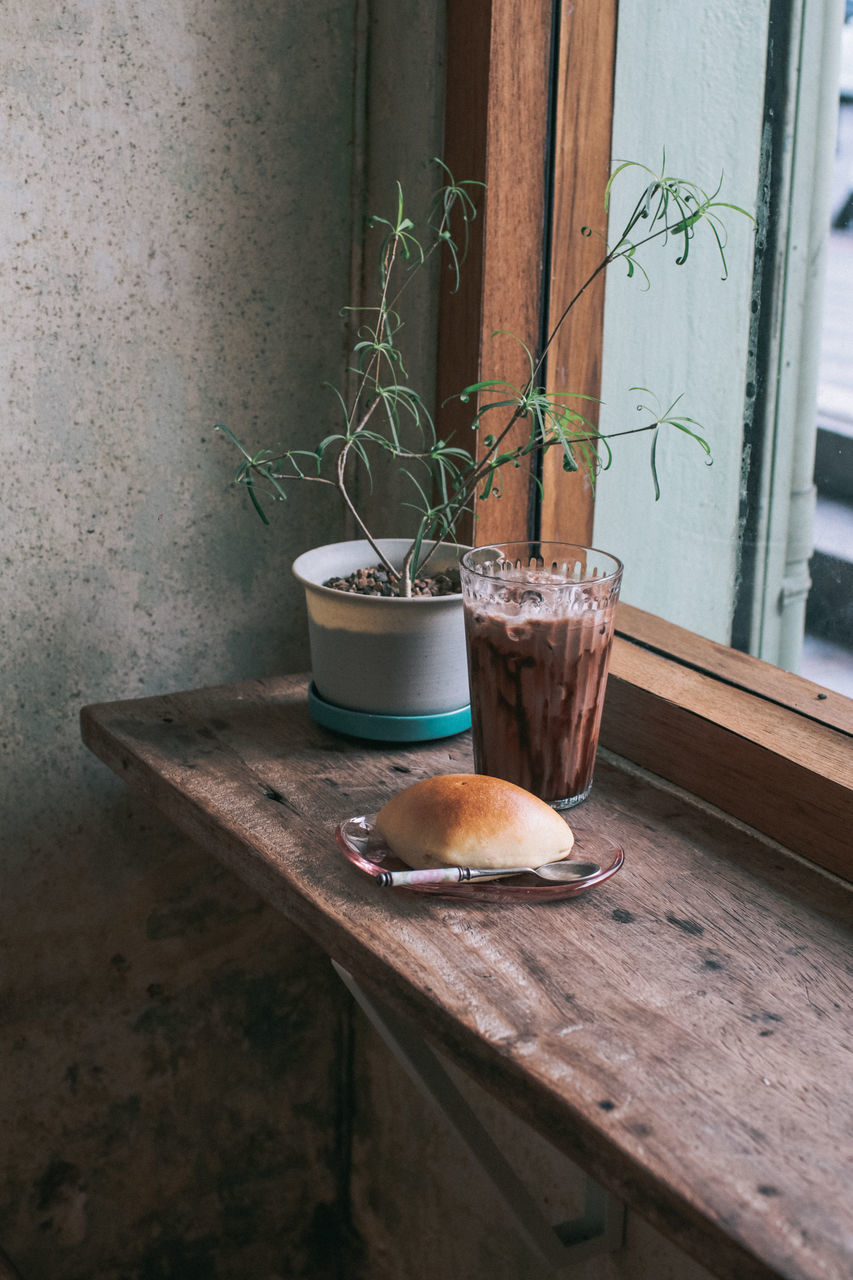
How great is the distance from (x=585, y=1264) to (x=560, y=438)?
2.92 feet

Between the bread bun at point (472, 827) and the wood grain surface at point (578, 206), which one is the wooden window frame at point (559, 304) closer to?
the wood grain surface at point (578, 206)

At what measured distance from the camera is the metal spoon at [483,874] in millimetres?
844

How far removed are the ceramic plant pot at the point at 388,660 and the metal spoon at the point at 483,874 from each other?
284 millimetres

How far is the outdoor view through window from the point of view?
1089 millimetres

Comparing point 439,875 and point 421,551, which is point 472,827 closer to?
point 439,875

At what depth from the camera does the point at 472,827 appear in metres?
0.86

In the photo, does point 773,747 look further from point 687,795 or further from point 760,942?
point 760,942

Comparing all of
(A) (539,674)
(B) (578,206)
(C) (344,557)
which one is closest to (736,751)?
(A) (539,674)

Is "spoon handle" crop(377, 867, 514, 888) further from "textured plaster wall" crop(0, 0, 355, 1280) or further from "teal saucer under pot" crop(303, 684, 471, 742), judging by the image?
"textured plaster wall" crop(0, 0, 355, 1280)

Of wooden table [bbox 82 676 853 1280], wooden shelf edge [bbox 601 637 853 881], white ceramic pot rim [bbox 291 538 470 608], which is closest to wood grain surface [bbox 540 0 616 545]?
white ceramic pot rim [bbox 291 538 470 608]

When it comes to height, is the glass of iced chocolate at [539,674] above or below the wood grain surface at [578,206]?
below

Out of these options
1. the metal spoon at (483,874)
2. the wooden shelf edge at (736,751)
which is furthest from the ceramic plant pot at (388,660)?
the metal spoon at (483,874)

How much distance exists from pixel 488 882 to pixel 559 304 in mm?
701

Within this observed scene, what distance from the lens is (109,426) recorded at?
1.29 m
